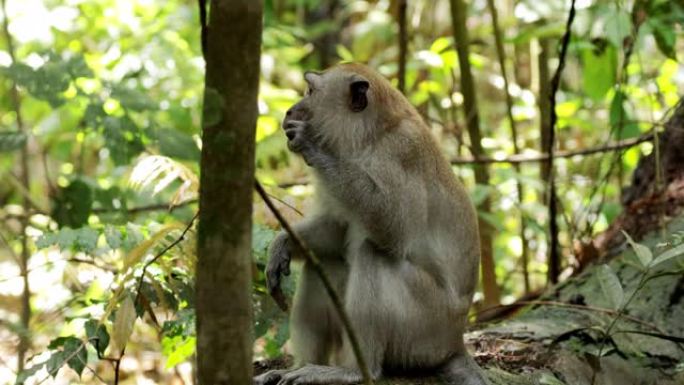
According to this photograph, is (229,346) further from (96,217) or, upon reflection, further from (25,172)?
(25,172)

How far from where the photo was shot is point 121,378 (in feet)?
26.9

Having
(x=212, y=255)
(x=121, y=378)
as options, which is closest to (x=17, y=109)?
(x=121, y=378)

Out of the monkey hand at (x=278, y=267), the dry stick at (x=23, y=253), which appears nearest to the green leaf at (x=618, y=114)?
the monkey hand at (x=278, y=267)

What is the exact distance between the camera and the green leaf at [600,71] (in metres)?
6.82

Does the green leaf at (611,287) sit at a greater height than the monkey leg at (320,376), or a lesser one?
greater

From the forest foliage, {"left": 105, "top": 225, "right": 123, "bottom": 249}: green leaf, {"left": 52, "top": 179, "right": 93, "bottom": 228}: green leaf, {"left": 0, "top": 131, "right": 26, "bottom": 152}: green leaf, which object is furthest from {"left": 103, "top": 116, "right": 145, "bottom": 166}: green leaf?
{"left": 105, "top": 225, "right": 123, "bottom": 249}: green leaf

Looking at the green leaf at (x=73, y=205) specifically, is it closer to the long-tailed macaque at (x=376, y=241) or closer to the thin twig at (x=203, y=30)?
the long-tailed macaque at (x=376, y=241)

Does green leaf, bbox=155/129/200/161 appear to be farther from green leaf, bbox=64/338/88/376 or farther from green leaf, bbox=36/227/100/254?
green leaf, bbox=64/338/88/376

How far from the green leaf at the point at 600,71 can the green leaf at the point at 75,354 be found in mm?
4359

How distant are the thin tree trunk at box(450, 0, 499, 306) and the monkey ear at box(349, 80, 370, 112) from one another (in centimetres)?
273

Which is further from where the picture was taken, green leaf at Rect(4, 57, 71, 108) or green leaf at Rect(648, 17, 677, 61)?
green leaf at Rect(648, 17, 677, 61)

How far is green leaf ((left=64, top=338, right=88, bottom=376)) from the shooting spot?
4.07 m

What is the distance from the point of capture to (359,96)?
14.9 ft

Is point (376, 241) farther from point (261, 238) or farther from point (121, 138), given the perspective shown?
point (121, 138)
